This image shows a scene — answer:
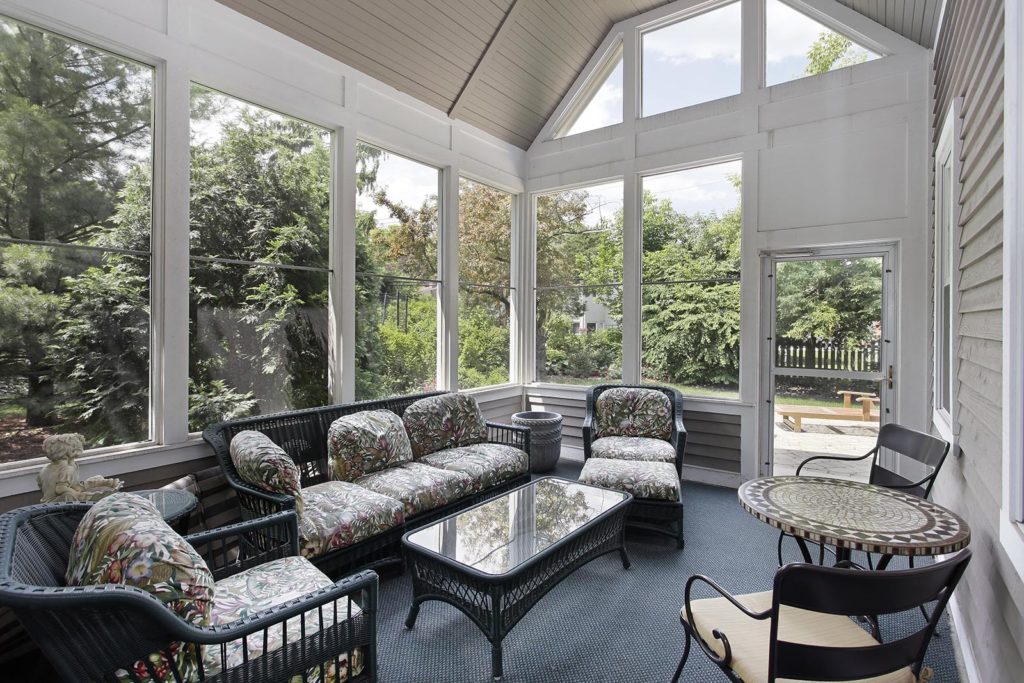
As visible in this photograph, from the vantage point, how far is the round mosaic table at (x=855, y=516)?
181 cm

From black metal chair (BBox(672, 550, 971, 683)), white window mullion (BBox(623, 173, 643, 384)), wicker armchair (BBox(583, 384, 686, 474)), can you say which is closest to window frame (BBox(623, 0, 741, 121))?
white window mullion (BBox(623, 173, 643, 384))

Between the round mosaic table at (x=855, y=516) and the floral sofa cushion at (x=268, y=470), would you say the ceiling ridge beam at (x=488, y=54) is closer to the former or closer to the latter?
the floral sofa cushion at (x=268, y=470)

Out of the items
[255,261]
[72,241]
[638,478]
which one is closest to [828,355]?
[638,478]

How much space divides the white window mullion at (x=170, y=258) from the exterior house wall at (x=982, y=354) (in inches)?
146

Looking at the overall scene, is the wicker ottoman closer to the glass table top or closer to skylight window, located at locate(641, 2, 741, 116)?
the glass table top

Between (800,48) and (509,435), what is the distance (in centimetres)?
422

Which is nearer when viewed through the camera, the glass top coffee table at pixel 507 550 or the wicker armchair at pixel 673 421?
the glass top coffee table at pixel 507 550

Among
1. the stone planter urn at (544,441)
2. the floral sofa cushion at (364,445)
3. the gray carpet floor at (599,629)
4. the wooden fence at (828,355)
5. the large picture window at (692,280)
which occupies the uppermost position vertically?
the large picture window at (692,280)

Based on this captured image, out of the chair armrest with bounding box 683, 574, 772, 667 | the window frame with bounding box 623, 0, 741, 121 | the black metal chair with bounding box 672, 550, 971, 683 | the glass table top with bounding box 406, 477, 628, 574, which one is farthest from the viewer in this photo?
the window frame with bounding box 623, 0, 741, 121

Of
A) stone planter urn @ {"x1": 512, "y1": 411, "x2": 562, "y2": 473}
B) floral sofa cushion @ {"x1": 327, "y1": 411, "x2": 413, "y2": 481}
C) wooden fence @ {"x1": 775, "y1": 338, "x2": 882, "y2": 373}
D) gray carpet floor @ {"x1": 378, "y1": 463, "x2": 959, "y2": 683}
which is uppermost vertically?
wooden fence @ {"x1": 775, "y1": 338, "x2": 882, "y2": 373}

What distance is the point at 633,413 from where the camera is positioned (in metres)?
4.63

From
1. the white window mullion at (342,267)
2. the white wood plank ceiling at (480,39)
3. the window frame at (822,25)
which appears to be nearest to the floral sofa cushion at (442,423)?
the white window mullion at (342,267)

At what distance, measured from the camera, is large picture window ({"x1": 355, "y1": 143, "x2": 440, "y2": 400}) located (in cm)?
416

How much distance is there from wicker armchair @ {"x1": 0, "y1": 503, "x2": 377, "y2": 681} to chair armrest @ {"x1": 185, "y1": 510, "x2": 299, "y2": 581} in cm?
6
